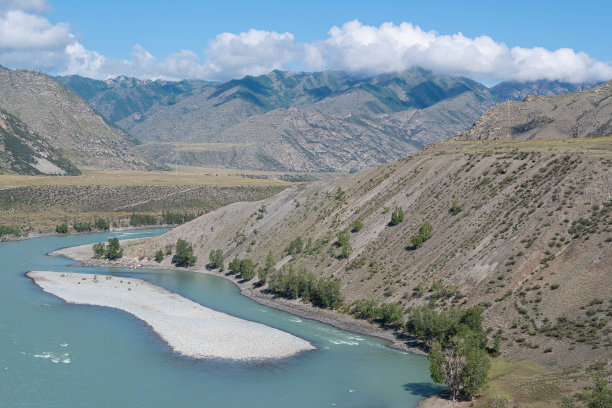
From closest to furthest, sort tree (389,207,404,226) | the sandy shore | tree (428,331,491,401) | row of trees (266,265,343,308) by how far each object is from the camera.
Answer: tree (428,331,491,401), the sandy shore, row of trees (266,265,343,308), tree (389,207,404,226)

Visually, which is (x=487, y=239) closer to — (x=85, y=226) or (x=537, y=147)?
(x=537, y=147)

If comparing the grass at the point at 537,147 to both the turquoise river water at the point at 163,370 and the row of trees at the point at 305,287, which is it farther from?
the turquoise river water at the point at 163,370

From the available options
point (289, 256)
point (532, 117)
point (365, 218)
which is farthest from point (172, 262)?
point (532, 117)

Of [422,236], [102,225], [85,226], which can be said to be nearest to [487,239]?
[422,236]

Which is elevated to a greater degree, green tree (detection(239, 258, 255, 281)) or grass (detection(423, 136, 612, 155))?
grass (detection(423, 136, 612, 155))

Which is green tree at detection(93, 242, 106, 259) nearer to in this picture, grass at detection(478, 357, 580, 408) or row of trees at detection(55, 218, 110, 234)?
row of trees at detection(55, 218, 110, 234)

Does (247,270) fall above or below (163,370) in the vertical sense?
above

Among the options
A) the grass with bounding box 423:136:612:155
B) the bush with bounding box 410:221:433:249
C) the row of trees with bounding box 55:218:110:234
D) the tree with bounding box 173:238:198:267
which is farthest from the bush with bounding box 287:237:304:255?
the row of trees with bounding box 55:218:110:234
